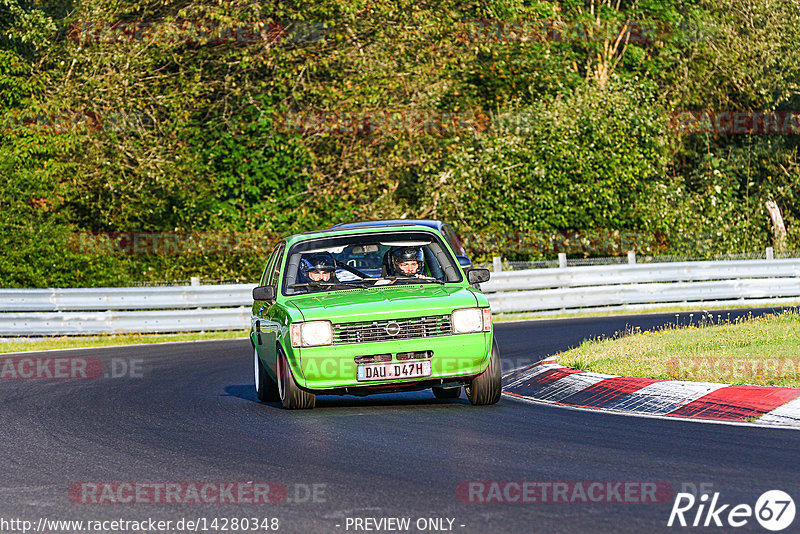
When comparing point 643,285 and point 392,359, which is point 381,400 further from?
point 643,285

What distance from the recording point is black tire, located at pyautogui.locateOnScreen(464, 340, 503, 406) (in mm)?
10844

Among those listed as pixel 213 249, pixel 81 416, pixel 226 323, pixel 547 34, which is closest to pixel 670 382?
pixel 81 416

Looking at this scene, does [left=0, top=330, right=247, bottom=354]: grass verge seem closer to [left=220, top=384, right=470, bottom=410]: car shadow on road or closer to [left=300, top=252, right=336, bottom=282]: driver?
[left=220, top=384, right=470, bottom=410]: car shadow on road

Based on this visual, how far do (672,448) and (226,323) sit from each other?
16.8 meters

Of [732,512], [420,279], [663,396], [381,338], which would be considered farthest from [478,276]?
[732,512]

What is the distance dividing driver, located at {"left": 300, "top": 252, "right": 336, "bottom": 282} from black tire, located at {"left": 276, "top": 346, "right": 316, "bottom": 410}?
1095 millimetres

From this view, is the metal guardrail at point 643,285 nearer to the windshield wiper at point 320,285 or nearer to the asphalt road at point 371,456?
the asphalt road at point 371,456

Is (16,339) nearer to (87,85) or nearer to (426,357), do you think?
(87,85)

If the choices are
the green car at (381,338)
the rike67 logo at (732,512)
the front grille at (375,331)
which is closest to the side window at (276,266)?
the green car at (381,338)

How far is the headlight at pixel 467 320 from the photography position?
10.6 meters

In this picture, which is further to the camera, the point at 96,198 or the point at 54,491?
the point at 96,198

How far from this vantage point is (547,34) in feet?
136

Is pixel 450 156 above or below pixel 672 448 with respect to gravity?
above

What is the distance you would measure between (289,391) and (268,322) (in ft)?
3.61
